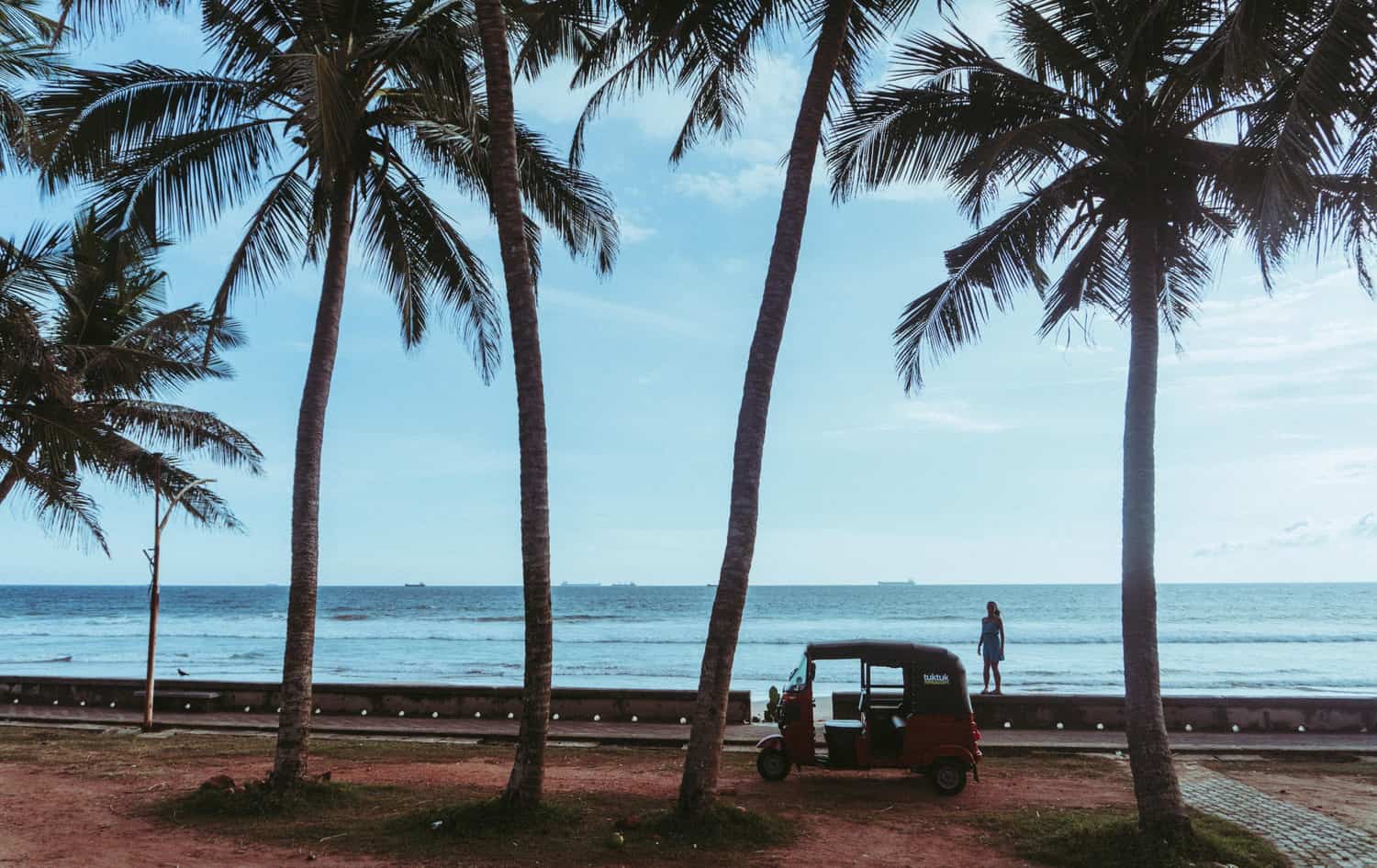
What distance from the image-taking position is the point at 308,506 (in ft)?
31.7

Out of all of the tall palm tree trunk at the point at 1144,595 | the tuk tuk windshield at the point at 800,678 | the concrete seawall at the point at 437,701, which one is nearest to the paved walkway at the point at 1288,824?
the tall palm tree trunk at the point at 1144,595

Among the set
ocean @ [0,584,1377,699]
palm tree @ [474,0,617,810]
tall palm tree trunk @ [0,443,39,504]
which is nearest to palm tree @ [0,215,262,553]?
tall palm tree trunk @ [0,443,39,504]

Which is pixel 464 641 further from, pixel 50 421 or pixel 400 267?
pixel 400 267

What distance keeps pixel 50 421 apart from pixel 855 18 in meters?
13.6

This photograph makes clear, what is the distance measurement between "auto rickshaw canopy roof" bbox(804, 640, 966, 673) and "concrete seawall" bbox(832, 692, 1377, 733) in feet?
13.1

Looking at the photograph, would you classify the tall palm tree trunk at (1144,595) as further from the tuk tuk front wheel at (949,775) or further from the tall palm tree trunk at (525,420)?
the tall palm tree trunk at (525,420)

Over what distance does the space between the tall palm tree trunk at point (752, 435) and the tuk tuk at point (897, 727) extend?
2166 mm

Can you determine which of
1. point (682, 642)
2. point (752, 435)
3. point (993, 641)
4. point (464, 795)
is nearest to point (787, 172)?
point (752, 435)

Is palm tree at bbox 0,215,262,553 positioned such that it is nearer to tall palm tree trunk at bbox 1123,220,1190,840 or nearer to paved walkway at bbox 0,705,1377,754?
paved walkway at bbox 0,705,1377,754

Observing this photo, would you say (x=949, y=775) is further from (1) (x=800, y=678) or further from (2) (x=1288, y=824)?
(2) (x=1288, y=824)

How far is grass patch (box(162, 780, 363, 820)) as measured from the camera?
888cm

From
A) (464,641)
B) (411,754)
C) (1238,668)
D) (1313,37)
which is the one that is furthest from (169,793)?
(464,641)

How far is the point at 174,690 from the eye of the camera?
17.9 meters

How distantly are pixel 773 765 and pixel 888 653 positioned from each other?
1.73m
